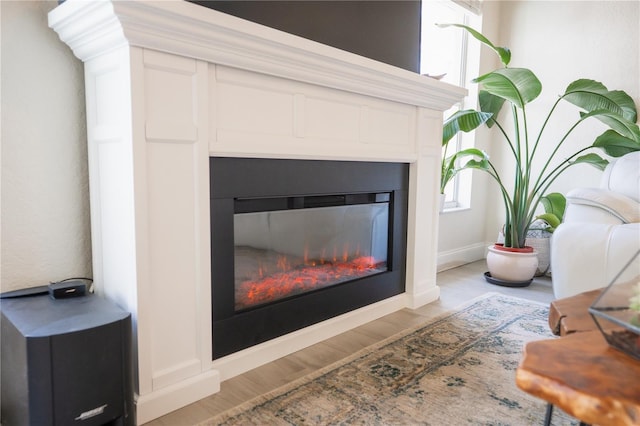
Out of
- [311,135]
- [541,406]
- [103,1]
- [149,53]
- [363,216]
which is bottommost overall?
[541,406]

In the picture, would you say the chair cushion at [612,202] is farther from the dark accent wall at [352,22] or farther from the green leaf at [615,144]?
the dark accent wall at [352,22]

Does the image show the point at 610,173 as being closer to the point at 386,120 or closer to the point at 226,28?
the point at 386,120

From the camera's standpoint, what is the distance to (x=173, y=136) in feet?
4.68

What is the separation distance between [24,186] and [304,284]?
1.20 meters

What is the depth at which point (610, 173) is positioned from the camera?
2.73m

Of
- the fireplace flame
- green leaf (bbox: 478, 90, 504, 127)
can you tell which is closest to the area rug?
the fireplace flame

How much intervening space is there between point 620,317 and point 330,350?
1.30 m

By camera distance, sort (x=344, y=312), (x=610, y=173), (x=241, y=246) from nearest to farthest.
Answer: (x=241, y=246) → (x=344, y=312) → (x=610, y=173)

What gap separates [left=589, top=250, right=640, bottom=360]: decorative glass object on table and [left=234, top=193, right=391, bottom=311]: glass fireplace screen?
1234 millimetres

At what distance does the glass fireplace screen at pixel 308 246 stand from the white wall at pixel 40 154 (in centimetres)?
60

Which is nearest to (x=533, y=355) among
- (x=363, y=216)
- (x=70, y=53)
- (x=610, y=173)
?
(x=363, y=216)

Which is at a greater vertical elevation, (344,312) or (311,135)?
(311,135)

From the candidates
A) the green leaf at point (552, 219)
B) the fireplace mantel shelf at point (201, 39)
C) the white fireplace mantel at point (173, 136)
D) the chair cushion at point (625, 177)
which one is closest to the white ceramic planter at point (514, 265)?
the green leaf at point (552, 219)

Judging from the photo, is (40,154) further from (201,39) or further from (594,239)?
(594,239)
